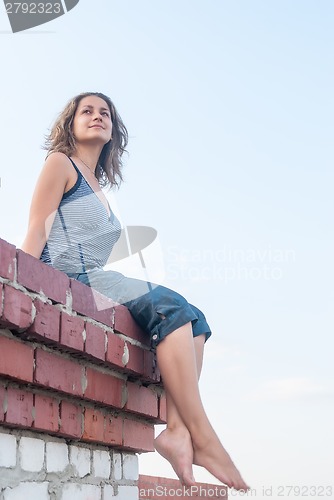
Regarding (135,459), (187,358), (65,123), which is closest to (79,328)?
(187,358)

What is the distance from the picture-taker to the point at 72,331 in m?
2.85

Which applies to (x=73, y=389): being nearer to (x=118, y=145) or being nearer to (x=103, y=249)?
(x=103, y=249)

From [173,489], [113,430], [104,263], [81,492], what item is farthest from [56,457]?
[173,489]

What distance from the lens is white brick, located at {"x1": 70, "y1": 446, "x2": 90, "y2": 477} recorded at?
3.07 metres

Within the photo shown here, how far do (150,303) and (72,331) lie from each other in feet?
1.83

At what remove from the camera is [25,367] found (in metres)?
2.62

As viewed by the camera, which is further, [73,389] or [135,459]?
[135,459]

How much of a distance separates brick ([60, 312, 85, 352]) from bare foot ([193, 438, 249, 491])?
2.24ft

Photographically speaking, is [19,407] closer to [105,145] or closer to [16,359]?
[16,359]

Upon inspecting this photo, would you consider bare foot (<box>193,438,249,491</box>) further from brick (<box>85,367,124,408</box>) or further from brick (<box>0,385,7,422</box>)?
brick (<box>0,385,7,422</box>)

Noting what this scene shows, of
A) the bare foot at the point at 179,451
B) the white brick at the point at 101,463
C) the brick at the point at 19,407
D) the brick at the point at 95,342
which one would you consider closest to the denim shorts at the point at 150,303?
the brick at the point at 95,342

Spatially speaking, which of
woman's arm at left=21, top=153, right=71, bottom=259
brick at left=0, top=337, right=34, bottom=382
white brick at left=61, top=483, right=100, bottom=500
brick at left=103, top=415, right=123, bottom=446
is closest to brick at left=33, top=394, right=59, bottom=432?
brick at left=0, top=337, right=34, bottom=382

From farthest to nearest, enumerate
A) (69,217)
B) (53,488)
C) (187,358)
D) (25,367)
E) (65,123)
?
(65,123), (69,217), (187,358), (53,488), (25,367)

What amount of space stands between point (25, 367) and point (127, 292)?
0.86m
